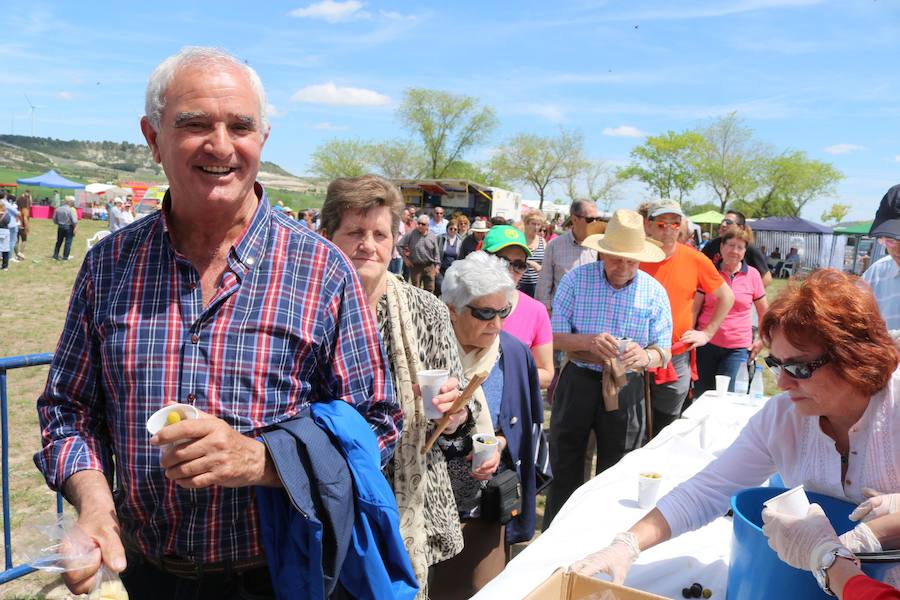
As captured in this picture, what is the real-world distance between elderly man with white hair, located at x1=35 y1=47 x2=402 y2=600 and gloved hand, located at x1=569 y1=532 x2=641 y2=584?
2.11 feet

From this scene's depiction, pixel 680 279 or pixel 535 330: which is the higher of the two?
pixel 680 279

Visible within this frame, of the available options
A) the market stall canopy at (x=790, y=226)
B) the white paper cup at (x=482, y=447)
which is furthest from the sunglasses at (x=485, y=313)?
the market stall canopy at (x=790, y=226)

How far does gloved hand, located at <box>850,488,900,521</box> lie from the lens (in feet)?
5.01

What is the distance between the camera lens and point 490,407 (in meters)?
2.91

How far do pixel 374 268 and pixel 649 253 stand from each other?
95.8 inches

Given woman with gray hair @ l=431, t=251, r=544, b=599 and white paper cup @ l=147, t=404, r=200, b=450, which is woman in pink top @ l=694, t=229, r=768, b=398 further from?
white paper cup @ l=147, t=404, r=200, b=450

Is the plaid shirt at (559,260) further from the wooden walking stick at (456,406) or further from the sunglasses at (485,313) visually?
the wooden walking stick at (456,406)

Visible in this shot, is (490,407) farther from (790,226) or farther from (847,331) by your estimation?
(790,226)

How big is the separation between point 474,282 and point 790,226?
1319 inches

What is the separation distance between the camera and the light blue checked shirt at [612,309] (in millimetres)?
3965

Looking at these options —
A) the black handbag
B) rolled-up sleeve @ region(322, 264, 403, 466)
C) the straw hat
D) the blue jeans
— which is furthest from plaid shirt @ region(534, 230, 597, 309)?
rolled-up sleeve @ region(322, 264, 403, 466)

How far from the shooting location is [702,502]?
6.75ft

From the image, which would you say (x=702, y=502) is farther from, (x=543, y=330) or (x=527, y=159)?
(x=527, y=159)

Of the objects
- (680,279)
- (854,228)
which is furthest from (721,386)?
(854,228)
